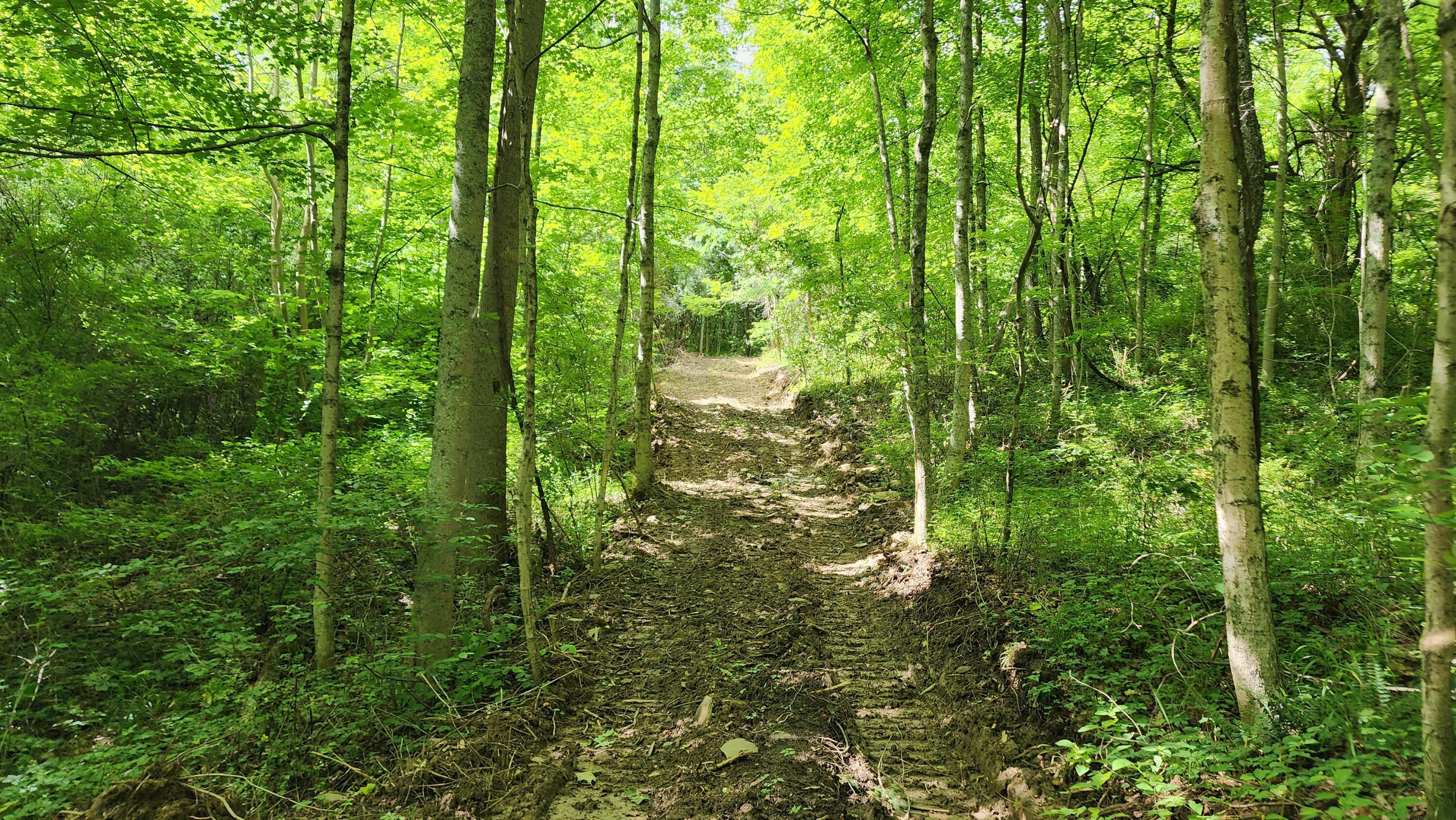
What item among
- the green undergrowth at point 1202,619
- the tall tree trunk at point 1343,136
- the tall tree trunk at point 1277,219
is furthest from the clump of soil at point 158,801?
the tall tree trunk at point 1343,136

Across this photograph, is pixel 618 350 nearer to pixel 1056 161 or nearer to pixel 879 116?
pixel 879 116

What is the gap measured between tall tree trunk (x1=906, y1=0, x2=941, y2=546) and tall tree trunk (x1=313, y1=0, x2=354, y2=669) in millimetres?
5762

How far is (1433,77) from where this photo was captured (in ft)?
24.0

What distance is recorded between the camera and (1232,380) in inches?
123

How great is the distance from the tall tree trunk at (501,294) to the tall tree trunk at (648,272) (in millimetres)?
2245

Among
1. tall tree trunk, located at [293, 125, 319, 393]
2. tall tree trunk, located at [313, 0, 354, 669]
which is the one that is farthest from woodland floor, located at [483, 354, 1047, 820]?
tall tree trunk, located at [293, 125, 319, 393]

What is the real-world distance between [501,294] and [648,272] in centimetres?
327

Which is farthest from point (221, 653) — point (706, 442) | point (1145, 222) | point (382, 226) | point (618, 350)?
point (1145, 222)

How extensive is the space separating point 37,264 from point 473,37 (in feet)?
27.8

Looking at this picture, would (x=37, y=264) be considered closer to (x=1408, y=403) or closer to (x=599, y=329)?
(x=599, y=329)

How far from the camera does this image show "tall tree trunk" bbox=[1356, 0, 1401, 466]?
6.00 metres

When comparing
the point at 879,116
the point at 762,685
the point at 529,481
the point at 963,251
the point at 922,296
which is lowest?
the point at 762,685

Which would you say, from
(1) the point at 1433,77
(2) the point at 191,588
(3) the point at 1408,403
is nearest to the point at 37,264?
(2) the point at 191,588

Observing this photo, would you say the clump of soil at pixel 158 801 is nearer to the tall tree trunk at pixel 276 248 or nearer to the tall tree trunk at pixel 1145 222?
the tall tree trunk at pixel 276 248
